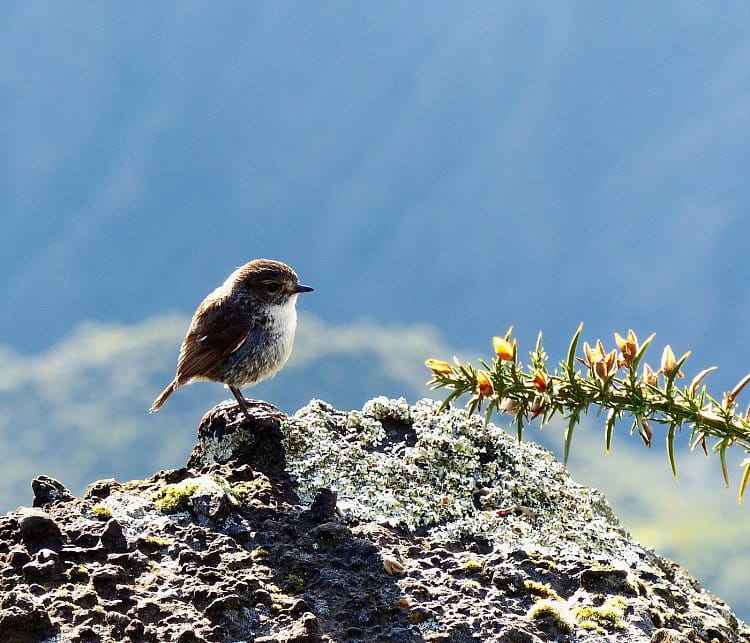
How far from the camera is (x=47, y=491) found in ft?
16.2

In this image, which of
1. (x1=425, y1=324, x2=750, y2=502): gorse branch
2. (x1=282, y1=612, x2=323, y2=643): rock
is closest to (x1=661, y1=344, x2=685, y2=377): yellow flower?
(x1=425, y1=324, x2=750, y2=502): gorse branch

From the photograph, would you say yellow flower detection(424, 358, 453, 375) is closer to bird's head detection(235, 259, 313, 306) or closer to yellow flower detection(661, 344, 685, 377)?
yellow flower detection(661, 344, 685, 377)

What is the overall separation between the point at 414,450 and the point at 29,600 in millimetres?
2394

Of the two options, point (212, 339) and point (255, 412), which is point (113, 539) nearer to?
point (255, 412)

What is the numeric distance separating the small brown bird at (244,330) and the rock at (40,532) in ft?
9.02

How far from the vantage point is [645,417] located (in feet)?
12.9

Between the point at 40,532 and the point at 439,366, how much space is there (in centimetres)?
210

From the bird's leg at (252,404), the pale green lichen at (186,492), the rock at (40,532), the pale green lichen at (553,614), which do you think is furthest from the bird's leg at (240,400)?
the pale green lichen at (553,614)

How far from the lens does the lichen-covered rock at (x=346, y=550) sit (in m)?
3.95

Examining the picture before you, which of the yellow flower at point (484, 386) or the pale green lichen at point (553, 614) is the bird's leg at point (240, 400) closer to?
the yellow flower at point (484, 386)

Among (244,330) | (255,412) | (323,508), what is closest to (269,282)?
(244,330)

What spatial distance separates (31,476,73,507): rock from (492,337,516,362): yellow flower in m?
2.54

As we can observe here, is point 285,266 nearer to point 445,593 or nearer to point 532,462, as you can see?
point 532,462

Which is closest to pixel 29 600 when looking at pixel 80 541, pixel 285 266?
pixel 80 541
